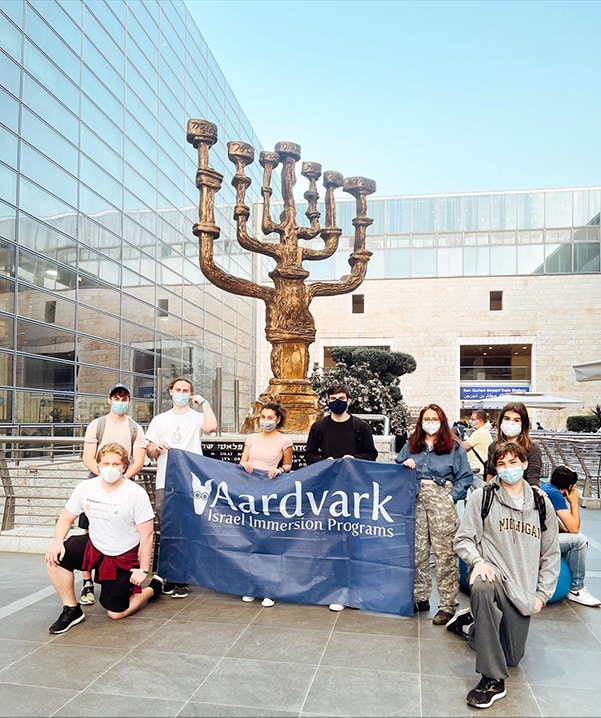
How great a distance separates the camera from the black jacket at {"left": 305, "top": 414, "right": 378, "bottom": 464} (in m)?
6.10

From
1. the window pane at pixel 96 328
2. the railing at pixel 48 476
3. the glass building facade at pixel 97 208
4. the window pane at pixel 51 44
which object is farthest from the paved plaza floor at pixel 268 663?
the window pane at pixel 51 44

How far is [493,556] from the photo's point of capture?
442 cm

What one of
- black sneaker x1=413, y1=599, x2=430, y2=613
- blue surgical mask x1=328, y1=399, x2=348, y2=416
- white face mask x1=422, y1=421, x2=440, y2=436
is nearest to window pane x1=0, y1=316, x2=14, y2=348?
blue surgical mask x1=328, y1=399, x2=348, y2=416

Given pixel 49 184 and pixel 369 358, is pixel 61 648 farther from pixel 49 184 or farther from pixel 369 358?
pixel 369 358

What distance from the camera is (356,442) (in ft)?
20.2

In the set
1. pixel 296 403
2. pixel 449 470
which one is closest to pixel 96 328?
pixel 296 403

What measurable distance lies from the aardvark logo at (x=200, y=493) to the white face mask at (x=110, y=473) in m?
1.02

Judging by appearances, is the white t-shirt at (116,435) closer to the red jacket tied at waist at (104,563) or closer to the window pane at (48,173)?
the red jacket tied at waist at (104,563)

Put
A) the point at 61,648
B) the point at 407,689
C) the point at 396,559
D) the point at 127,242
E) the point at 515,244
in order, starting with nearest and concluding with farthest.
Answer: the point at 407,689 → the point at 61,648 → the point at 396,559 → the point at 127,242 → the point at 515,244

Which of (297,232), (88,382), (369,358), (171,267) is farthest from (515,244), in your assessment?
(297,232)

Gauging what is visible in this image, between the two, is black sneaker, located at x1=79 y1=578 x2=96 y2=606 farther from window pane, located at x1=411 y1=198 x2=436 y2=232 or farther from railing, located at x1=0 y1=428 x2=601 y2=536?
window pane, located at x1=411 y1=198 x2=436 y2=232

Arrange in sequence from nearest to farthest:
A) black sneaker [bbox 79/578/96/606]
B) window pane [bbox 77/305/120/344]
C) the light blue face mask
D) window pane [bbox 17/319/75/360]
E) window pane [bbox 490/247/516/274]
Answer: black sneaker [bbox 79/578/96/606], the light blue face mask, window pane [bbox 17/319/75/360], window pane [bbox 77/305/120/344], window pane [bbox 490/247/516/274]

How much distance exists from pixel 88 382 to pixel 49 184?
566cm

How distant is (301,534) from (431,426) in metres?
1.46
